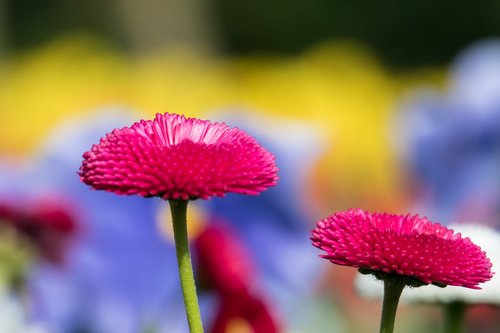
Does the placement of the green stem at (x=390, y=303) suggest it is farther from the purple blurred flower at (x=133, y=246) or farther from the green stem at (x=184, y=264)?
the purple blurred flower at (x=133, y=246)

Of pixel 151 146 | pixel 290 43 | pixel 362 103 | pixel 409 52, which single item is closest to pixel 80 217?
pixel 151 146

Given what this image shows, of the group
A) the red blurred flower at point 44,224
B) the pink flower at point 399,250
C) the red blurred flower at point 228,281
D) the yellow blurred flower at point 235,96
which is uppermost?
the yellow blurred flower at point 235,96

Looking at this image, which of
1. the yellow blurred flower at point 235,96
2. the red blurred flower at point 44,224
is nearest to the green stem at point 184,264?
the red blurred flower at point 44,224

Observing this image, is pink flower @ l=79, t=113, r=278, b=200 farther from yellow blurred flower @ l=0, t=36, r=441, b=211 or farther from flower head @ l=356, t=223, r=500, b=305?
yellow blurred flower @ l=0, t=36, r=441, b=211

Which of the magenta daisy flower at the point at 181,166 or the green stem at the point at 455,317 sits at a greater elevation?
the green stem at the point at 455,317

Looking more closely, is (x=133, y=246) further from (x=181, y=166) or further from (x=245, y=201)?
(x=181, y=166)

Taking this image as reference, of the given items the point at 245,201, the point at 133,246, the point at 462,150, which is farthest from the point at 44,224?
the point at 462,150
